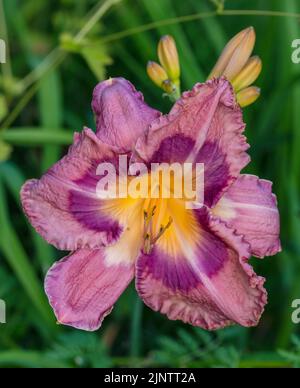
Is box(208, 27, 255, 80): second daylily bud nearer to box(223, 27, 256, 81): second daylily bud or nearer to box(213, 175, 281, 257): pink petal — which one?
box(223, 27, 256, 81): second daylily bud

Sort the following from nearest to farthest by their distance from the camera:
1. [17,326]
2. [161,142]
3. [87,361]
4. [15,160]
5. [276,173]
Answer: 1. [161,142]
2. [87,361]
3. [17,326]
4. [276,173]
5. [15,160]

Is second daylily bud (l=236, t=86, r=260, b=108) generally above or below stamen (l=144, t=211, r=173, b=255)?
above

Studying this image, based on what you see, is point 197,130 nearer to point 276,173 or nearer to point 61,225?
point 61,225

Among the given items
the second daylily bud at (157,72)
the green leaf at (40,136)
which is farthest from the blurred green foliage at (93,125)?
the second daylily bud at (157,72)

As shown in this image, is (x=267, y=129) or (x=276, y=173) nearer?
(x=267, y=129)

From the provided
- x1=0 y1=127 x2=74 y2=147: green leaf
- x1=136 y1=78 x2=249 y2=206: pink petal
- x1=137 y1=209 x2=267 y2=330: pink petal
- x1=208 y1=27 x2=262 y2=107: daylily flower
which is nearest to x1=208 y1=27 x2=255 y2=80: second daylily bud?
x1=208 y1=27 x2=262 y2=107: daylily flower

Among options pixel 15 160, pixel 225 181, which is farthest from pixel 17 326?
pixel 225 181
